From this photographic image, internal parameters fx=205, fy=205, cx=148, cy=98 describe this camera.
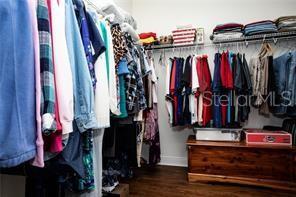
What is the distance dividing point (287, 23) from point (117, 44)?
216 cm

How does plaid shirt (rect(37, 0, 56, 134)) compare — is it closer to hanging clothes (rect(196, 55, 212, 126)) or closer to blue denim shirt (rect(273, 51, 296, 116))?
hanging clothes (rect(196, 55, 212, 126))

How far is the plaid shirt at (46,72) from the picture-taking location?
0.73 metres

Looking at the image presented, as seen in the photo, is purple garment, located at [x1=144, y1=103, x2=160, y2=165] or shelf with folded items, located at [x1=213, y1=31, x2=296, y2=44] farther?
purple garment, located at [x1=144, y1=103, x2=160, y2=165]

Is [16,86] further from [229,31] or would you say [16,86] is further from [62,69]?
[229,31]

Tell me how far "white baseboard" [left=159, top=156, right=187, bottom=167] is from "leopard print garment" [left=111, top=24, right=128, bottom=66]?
2.12m

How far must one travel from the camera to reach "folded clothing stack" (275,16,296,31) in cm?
242

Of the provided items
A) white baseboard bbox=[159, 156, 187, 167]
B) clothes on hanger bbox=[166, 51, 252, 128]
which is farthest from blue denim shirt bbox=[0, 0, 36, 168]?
white baseboard bbox=[159, 156, 187, 167]

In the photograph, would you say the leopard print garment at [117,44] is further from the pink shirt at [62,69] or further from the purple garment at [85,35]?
the pink shirt at [62,69]

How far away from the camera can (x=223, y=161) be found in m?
2.39

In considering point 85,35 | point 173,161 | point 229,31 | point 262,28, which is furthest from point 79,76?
point 173,161

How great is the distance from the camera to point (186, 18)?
10.3ft

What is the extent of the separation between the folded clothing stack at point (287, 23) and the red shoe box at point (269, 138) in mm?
Answer: 1233

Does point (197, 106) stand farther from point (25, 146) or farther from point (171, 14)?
point (25, 146)

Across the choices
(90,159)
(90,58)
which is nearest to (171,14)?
(90,58)
